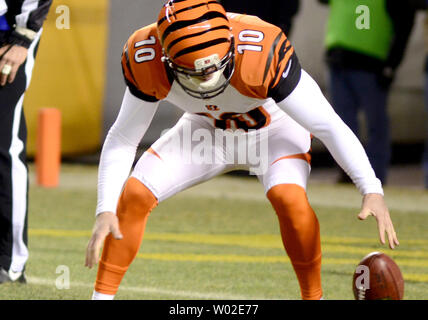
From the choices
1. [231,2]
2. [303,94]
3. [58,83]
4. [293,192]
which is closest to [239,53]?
[303,94]

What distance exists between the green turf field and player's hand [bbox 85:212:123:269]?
1040mm

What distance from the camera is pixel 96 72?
35.3 ft

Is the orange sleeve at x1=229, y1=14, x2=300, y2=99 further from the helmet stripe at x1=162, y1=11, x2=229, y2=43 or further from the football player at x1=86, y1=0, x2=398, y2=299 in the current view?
the helmet stripe at x1=162, y1=11, x2=229, y2=43

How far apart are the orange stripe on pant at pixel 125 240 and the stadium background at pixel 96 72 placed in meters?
6.12

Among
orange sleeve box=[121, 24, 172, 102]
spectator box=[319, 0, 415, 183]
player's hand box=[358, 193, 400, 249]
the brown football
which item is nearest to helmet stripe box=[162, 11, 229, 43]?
orange sleeve box=[121, 24, 172, 102]

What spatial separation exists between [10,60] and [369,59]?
4.35 m

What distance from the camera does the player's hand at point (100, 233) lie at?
3645mm

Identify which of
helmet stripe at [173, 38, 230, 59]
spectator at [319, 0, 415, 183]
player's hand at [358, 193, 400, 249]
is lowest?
spectator at [319, 0, 415, 183]

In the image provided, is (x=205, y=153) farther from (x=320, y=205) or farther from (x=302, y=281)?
(x=320, y=205)

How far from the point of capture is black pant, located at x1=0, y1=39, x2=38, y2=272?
4.95m

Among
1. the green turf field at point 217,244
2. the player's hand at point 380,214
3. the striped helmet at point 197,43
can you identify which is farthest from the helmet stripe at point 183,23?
the green turf field at point 217,244

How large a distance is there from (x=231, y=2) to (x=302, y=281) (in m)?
4.28

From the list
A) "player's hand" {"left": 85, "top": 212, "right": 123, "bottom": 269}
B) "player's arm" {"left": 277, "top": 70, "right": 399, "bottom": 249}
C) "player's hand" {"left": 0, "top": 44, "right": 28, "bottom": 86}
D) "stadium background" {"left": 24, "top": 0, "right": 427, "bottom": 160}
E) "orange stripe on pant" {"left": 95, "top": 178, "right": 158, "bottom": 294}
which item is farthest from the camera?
"stadium background" {"left": 24, "top": 0, "right": 427, "bottom": 160}

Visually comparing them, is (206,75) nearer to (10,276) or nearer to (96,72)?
(10,276)
